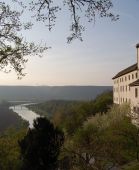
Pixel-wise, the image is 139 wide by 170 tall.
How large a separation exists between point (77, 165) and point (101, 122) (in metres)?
23.4

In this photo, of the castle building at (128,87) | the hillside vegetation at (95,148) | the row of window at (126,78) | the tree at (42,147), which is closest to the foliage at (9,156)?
the hillside vegetation at (95,148)

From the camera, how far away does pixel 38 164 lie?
1210 inches

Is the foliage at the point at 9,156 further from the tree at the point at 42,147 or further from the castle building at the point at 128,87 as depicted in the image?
the castle building at the point at 128,87

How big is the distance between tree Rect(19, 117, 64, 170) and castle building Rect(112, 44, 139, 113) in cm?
1376

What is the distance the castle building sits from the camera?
48.9 metres

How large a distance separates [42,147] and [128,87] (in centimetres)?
3029

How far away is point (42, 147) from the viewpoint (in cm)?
3152

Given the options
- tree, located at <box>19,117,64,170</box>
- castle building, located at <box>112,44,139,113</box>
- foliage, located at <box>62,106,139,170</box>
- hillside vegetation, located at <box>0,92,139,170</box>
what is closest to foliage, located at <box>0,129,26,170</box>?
hillside vegetation, located at <box>0,92,139,170</box>

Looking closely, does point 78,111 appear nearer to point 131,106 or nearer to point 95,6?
point 131,106

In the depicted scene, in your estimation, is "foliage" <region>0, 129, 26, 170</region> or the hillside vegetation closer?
the hillside vegetation

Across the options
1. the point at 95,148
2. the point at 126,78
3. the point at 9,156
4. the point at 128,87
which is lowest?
the point at 9,156

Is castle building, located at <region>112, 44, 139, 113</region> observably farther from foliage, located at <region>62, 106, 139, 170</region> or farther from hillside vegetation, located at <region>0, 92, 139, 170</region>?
foliage, located at <region>62, 106, 139, 170</region>

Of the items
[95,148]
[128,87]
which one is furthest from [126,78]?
[95,148]

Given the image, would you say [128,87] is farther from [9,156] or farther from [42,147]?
[42,147]
